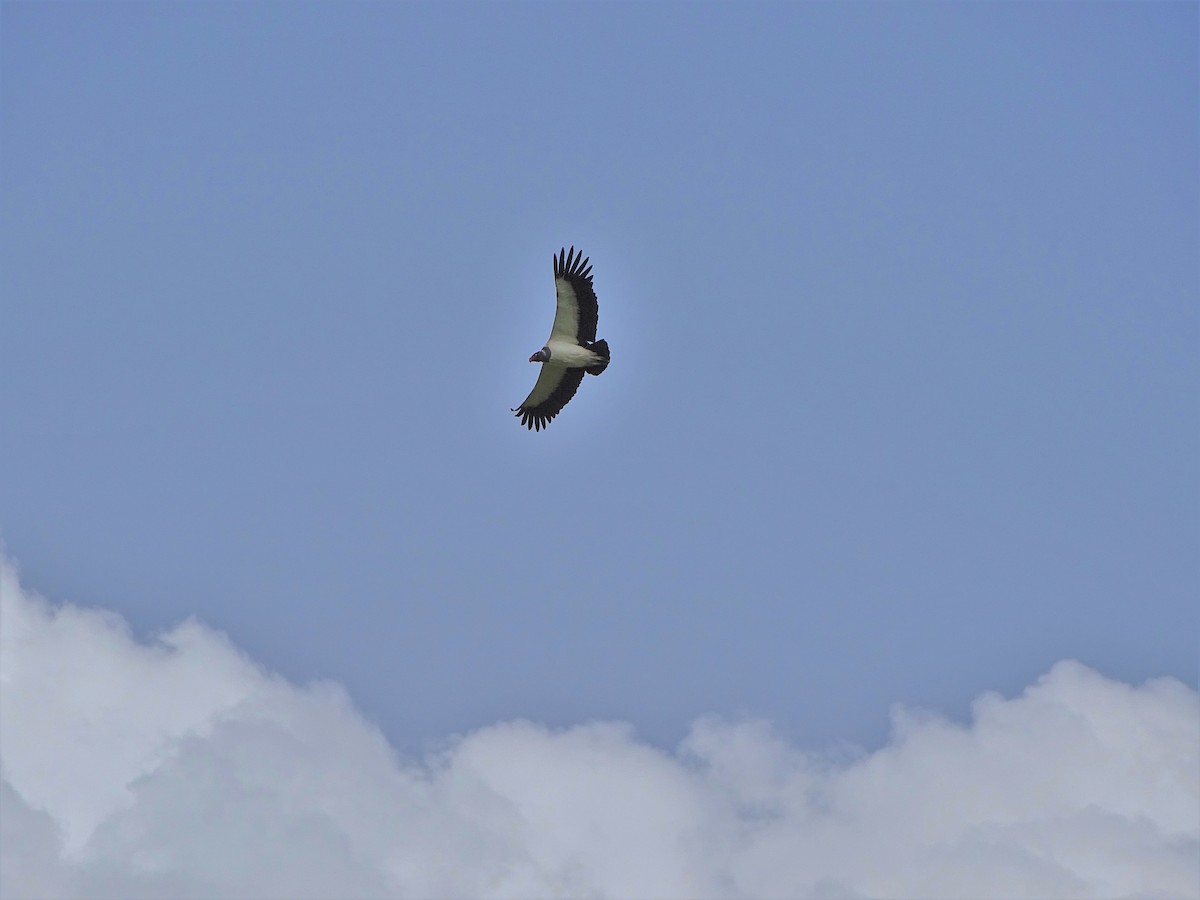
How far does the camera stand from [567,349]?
9250 centimetres

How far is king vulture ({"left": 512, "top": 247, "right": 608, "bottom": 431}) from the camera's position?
9069 centimetres

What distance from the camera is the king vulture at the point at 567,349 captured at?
9069cm

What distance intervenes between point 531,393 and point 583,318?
5836 mm

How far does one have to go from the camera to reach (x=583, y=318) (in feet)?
301

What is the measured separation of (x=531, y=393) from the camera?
9638 centimetres
